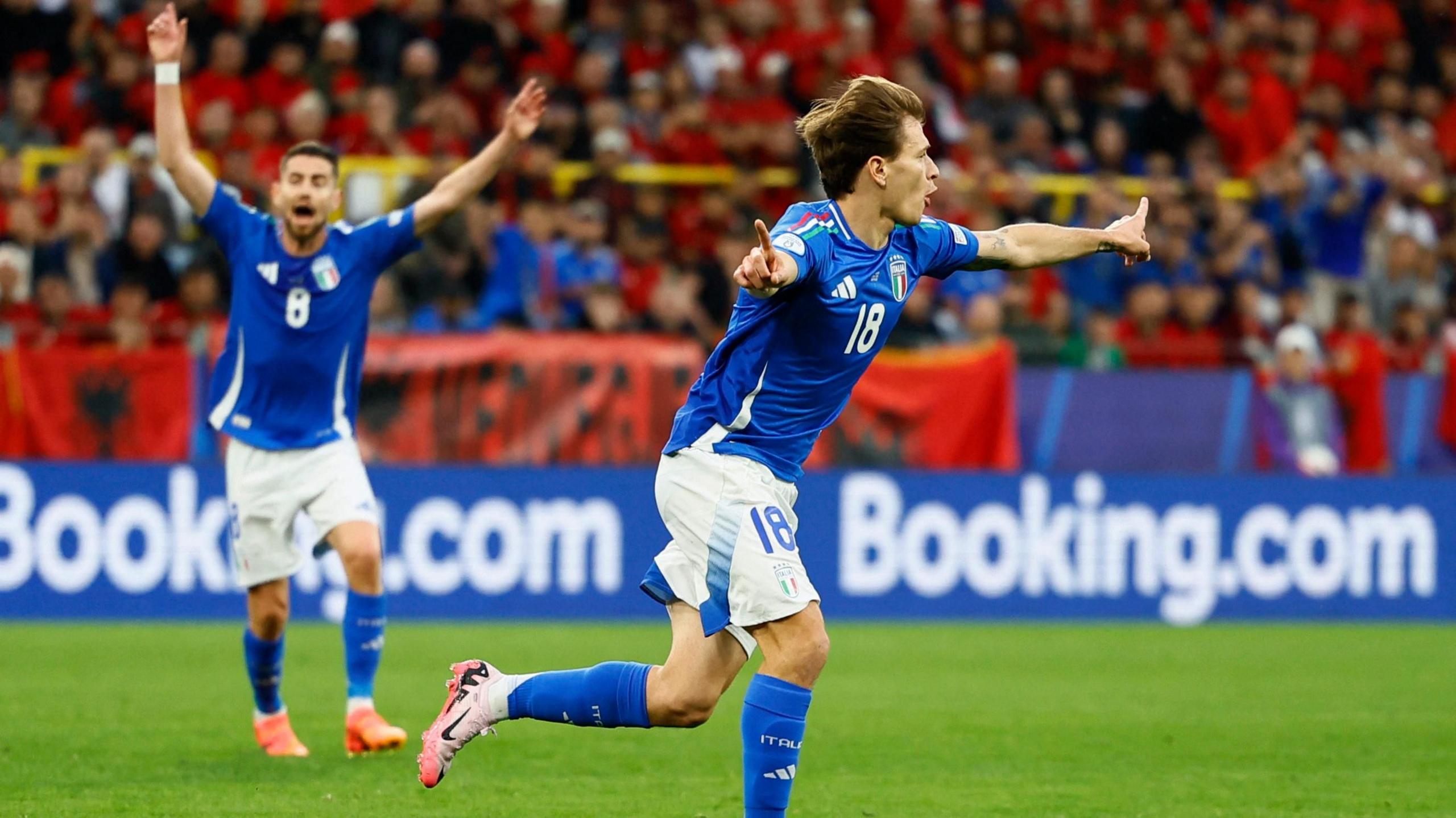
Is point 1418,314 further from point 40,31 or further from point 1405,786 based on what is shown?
point 40,31

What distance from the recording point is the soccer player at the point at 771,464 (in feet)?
17.6

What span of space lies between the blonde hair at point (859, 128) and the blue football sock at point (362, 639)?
10.2 feet

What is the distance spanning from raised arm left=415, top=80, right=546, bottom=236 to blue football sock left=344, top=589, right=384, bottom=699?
5.28 ft

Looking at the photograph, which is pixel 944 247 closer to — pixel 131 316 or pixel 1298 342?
pixel 131 316

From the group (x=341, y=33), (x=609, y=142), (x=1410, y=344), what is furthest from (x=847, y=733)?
(x=341, y=33)

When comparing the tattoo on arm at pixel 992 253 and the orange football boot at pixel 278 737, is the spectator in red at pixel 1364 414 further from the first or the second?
the orange football boot at pixel 278 737

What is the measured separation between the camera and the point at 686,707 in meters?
5.64

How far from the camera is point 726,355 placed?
18.8 ft

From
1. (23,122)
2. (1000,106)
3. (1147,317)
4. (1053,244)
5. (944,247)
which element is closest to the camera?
(944,247)

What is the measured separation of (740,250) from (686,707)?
32.8 feet

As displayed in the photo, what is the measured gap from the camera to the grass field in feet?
22.0

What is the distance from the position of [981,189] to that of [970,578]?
3742 millimetres

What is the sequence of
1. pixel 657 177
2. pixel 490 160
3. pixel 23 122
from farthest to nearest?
pixel 657 177, pixel 23 122, pixel 490 160

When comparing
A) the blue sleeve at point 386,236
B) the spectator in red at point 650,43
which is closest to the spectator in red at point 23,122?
the spectator in red at point 650,43
